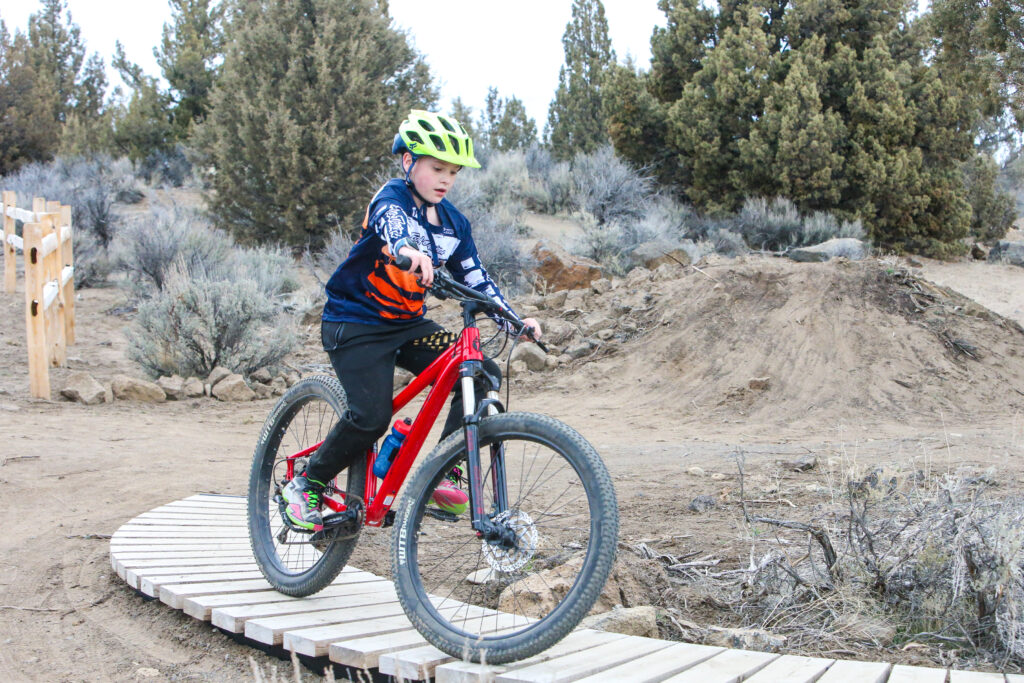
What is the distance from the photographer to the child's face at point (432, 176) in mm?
3334

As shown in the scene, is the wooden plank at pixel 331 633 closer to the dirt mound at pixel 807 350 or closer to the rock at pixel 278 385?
the dirt mound at pixel 807 350

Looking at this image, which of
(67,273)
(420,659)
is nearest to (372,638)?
(420,659)

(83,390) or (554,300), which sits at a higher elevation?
(554,300)

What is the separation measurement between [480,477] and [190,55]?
1237 inches

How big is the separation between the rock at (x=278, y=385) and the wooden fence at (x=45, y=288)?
7.95 ft

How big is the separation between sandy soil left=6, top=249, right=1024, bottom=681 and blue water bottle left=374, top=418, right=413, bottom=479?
0.82 m

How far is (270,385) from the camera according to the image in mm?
10719

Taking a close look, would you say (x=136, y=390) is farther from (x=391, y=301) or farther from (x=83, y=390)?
(x=391, y=301)

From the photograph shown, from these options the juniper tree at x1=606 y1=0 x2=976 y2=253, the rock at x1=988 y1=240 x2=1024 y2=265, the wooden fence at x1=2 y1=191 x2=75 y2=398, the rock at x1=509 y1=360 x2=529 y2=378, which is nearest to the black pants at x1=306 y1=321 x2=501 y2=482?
the wooden fence at x1=2 y1=191 x2=75 y2=398

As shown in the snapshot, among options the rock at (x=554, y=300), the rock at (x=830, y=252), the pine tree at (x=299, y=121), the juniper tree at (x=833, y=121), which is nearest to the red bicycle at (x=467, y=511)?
the rock at (x=554, y=300)

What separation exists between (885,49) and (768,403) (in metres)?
13.4

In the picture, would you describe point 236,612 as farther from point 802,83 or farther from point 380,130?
point 802,83

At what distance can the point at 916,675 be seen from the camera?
2676 mm

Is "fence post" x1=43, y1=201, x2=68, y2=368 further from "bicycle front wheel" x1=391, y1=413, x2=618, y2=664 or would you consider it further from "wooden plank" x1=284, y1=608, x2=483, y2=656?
"bicycle front wheel" x1=391, y1=413, x2=618, y2=664
